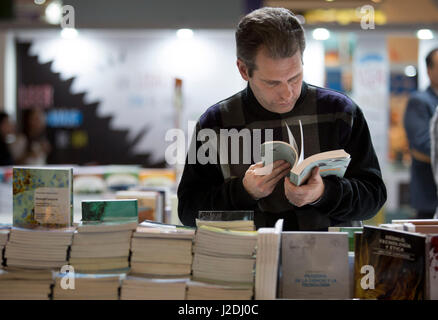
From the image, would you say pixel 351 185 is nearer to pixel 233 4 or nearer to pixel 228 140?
pixel 228 140

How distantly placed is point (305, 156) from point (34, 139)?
16.6ft

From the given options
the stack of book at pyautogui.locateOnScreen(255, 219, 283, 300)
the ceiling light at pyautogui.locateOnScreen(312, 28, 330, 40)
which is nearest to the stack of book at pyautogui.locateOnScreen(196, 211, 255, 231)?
the stack of book at pyautogui.locateOnScreen(255, 219, 283, 300)

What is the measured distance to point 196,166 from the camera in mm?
2107

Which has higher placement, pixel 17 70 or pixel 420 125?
pixel 17 70

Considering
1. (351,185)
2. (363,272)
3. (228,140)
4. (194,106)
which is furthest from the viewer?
(194,106)

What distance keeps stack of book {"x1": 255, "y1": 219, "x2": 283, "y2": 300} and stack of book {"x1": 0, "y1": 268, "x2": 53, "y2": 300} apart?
0.64m

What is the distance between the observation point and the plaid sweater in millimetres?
2016

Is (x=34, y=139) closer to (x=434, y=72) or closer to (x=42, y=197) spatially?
(x=434, y=72)

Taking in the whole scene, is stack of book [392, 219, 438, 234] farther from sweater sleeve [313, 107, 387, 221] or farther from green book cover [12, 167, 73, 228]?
green book cover [12, 167, 73, 228]

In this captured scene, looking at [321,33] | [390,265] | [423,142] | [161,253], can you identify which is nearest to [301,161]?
[390,265]

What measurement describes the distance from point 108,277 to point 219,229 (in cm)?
37

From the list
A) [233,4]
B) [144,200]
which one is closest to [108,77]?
[233,4]

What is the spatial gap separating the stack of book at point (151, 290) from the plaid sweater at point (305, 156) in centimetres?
45

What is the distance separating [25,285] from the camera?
1.65m
